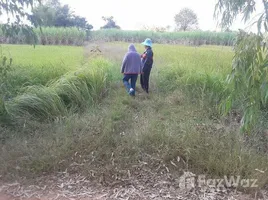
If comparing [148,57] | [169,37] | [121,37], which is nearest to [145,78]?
[148,57]

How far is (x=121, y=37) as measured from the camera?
23203mm

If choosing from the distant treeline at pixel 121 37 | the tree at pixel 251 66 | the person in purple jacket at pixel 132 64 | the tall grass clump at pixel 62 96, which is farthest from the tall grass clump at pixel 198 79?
the distant treeline at pixel 121 37

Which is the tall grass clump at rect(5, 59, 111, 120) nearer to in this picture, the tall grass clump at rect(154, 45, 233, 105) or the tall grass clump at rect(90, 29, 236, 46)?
the tall grass clump at rect(154, 45, 233, 105)

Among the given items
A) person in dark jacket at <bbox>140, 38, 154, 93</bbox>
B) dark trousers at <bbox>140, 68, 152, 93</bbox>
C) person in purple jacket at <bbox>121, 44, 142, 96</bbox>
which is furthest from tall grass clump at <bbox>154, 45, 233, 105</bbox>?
person in purple jacket at <bbox>121, 44, 142, 96</bbox>

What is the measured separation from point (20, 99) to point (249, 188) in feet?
12.4

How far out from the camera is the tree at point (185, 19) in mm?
34688

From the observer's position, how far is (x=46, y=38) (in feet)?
62.7

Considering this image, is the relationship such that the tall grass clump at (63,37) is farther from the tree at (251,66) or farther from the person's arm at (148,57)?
the tree at (251,66)

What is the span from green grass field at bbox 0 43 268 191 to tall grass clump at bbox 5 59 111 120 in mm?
16

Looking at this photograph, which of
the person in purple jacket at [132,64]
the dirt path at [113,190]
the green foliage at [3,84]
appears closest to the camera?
the dirt path at [113,190]

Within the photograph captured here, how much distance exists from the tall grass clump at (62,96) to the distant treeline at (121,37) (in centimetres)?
1367

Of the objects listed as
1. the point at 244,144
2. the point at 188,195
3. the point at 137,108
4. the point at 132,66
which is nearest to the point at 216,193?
the point at 188,195

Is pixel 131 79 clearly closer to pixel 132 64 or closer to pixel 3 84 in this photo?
pixel 132 64

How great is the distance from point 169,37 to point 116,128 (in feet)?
63.6
